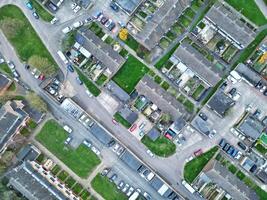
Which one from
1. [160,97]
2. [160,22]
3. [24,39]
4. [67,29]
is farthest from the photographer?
[24,39]

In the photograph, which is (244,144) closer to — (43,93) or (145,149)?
(145,149)

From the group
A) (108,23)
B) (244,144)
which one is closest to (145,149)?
(244,144)

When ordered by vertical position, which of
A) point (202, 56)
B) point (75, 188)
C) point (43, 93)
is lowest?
point (75, 188)

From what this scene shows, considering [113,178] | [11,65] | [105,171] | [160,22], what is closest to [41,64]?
[11,65]

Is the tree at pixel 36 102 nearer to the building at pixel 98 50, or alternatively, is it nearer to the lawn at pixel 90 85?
the lawn at pixel 90 85

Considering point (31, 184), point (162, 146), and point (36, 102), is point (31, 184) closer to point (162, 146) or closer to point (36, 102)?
point (36, 102)

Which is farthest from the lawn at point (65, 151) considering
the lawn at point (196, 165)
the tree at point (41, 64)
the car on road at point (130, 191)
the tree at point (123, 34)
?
the tree at point (123, 34)
